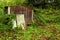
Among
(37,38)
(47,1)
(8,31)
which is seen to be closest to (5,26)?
(8,31)

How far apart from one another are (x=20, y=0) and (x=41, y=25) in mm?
4952

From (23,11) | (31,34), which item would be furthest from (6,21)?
(31,34)

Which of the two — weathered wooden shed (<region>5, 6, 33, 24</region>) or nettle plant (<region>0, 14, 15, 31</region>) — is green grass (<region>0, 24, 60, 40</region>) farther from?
weathered wooden shed (<region>5, 6, 33, 24</region>)

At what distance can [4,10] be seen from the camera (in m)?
13.3

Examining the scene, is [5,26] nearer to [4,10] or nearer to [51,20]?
[4,10]

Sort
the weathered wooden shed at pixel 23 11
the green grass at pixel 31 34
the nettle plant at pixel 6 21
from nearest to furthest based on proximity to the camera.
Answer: the green grass at pixel 31 34 < the nettle plant at pixel 6 21 < the weathered wooden shed at pixel 23 11

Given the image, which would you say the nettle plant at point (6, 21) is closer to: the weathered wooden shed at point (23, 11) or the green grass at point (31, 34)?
the green grass at point (31, 34)

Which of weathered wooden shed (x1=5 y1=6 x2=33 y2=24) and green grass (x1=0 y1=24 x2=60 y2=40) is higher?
weathered wooden shed (x1=5 y1=6 x2=33 y2=24)

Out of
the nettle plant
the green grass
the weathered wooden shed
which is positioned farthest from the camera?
the weathered wooden shed

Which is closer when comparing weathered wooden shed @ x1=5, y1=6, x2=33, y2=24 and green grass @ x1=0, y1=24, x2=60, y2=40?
green grass @ x1=0, y1=24, x2=60, y2=40

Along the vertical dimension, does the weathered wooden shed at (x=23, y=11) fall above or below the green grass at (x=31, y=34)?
above

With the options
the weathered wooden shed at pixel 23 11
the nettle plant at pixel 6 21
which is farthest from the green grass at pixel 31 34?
the weathered wooden shed at pixel 23 11

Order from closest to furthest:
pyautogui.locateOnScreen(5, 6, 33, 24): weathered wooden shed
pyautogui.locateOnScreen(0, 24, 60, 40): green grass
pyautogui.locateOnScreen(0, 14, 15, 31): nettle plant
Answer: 1. pyautogui.locateOnScreen(0, 24, 60, 40): green grass
2. pyautogui.locateOnScreen(0, 14, 15, 31): nettle plant
3. pyautogui.locateOnScreen(5, 6, 33, 24): weathered wooden shed

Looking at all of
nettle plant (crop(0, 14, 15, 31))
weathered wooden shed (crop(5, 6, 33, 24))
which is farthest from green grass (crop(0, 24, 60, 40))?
weathered wooden shed (crop(5, 6, 33, 24))
